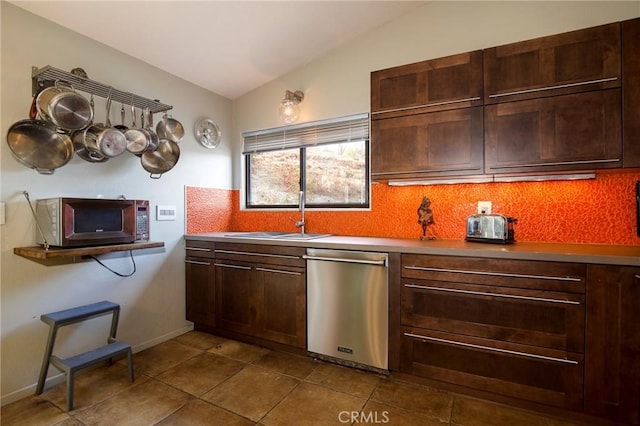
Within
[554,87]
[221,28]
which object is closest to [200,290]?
[221,28]

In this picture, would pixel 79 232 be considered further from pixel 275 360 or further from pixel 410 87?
pixel 410 87

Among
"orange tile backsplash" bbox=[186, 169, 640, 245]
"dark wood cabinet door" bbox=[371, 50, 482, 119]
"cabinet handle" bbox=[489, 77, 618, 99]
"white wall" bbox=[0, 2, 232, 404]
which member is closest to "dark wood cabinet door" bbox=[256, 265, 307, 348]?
"orange tile backsplash" bbox=[186, 169, 640, 245]

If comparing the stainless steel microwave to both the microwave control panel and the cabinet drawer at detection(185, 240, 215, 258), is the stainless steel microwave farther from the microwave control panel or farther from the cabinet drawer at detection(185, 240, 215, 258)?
the cabinet drawer at detection(185, 240, 215, 258)

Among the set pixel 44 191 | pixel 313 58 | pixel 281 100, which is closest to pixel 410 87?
pixel 313 58

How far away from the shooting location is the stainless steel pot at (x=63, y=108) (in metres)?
1.78

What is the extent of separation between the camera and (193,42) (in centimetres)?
242

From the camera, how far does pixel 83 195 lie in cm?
215

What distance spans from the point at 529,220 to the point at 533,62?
41.3 inches

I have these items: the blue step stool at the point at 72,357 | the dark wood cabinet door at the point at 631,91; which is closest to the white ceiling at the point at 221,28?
the dark wood cabinet door at the point at 631,91

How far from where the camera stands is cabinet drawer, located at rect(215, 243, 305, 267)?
235 centimetres

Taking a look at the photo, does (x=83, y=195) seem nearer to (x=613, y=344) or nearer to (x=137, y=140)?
(x=137, y=140)

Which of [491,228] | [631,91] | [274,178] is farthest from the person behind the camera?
[274,178]

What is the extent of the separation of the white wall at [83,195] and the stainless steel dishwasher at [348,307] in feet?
4.66

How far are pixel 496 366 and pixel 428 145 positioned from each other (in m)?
1.46
